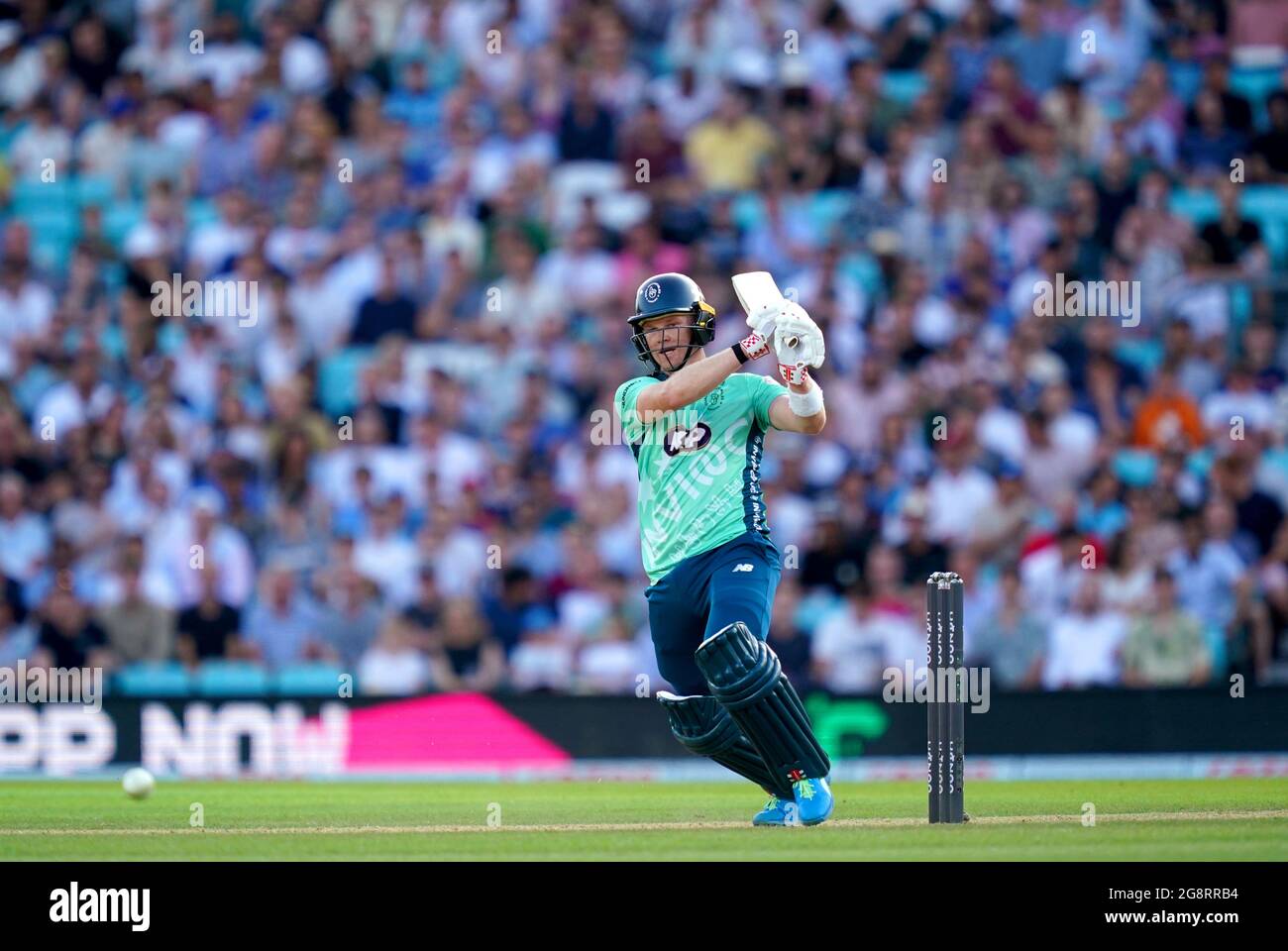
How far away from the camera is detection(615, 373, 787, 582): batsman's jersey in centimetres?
945

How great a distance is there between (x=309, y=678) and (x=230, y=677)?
568 mm

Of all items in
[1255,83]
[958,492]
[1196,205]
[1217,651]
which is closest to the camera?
[1217,651]

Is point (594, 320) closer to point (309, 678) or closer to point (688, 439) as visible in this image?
point (309, 678)

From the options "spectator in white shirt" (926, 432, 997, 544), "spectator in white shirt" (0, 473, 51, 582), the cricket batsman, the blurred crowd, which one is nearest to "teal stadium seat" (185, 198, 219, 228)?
the blurred crowd

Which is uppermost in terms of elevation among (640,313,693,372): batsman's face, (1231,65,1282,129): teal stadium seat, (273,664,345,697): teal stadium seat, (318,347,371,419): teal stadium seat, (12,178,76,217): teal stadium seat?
(1231,65,1282,129): teal stadium seat

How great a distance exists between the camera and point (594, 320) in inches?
718

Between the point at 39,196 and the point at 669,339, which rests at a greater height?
the point at 39,196

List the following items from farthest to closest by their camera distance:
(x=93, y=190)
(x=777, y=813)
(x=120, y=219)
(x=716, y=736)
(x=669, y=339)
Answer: (x=93, y=190), (x=120, y=219), (x=669, y=339), (x=777, y=813), (x=716, y=736)

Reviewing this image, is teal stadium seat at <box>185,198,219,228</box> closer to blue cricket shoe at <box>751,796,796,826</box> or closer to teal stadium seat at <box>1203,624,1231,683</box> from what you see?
teal stadium seat at <box>1203,624,1231,683</box>

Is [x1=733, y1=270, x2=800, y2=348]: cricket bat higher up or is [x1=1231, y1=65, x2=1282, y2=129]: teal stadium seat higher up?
[x1=1231, y1=65, x2=1282, y2=129]: teal stadium seat

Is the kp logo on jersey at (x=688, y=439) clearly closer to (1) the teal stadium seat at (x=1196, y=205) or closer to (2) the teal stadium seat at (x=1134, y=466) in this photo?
(2) the teal stadium seat at (x=1134, y=466)

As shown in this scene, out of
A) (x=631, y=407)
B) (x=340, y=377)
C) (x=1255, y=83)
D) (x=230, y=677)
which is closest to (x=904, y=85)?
(x=1255, y=83)

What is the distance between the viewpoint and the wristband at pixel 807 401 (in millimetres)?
9078

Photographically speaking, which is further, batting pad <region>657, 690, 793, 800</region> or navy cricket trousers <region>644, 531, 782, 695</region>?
batting pad <region>657, 690, 793, 800</region>
